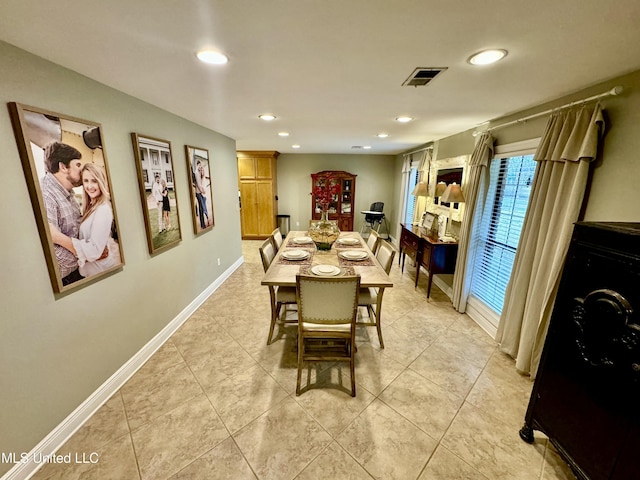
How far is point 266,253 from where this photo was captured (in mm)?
2555

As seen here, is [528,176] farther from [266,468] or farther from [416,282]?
[266,468]

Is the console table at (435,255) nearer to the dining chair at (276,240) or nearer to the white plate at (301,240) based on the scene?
the white plate at (301,240)

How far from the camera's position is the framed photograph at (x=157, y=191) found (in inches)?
82.7

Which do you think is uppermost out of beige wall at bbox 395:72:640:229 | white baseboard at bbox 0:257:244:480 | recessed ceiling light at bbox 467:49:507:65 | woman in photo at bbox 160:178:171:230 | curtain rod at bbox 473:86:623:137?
recessed ceiling light at bbox 467:49:507:65

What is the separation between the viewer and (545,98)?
192cm

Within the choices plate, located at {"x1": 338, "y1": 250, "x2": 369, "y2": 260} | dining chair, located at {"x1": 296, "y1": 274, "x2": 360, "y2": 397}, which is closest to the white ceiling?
dining chair, located at {"x1": 296, "y1": 274, "x2": 360, "y2": 397}

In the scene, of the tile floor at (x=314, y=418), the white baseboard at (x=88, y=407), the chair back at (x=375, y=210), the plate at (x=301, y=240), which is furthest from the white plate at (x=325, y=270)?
the chair back at (x=375, y=210)

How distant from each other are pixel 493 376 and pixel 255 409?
6.40 ft

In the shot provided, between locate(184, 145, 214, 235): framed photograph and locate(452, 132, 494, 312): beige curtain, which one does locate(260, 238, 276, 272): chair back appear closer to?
locate(184, 145, 214, 235): framed photograph

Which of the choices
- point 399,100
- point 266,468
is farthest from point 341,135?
point 266,468

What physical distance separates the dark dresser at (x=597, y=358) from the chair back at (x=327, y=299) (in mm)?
1152

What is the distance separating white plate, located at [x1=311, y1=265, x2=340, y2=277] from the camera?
2051 millimetres

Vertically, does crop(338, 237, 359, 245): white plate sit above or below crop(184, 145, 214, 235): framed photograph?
below

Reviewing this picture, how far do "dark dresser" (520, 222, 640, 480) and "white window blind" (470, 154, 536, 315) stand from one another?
123cm
